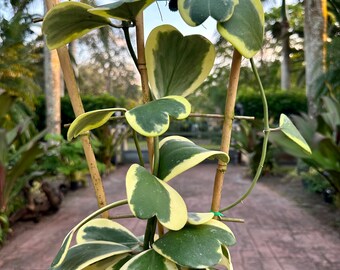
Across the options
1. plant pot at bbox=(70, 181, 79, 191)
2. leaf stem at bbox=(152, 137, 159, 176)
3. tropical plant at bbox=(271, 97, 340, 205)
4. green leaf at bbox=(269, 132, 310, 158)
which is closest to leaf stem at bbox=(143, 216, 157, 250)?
leaf stem at bbox=(152, 137, 159, 176)

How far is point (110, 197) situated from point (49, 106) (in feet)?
7.53

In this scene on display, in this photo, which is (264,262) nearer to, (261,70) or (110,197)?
(110,197)

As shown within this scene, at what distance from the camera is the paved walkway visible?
2867 mm

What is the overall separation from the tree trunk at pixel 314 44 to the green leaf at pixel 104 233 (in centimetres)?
580

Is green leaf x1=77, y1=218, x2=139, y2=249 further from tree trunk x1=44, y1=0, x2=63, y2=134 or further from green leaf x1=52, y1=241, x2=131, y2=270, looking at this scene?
tree trunk x1=44, y1=0, x2=63, y2=134

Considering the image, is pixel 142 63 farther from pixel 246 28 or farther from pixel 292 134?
pixel 292 134

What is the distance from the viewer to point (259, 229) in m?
3.75

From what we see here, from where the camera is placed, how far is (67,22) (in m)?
0.83

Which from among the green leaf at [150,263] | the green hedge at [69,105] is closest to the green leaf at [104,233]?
the green leaf at [150,263]

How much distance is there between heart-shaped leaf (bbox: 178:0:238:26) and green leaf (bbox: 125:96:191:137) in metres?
0.15

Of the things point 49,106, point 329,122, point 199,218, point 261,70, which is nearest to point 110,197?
point 49,106

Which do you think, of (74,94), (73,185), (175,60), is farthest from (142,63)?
(73,185)

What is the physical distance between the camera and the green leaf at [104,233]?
92cm

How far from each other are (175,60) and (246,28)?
7.6 inches
